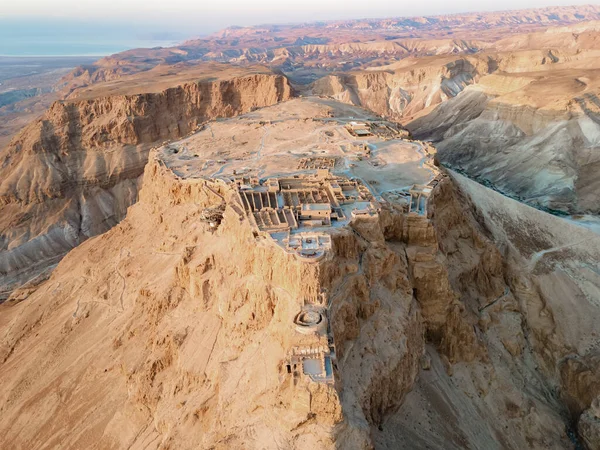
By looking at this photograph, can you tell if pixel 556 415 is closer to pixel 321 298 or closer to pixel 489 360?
pixel 489 360

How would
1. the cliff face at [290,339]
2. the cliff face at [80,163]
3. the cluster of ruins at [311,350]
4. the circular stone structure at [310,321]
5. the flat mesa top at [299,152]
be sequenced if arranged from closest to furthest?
the cluster of ruins at [311,350] → the circular stone structure at [310,321] → the cliff face at [290,339] → the flat mesa top at [299,152] → the cliff face at [80,163]

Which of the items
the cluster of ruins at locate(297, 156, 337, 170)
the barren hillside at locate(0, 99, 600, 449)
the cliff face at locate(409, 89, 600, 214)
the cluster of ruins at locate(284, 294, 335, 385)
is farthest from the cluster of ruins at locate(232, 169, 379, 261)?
the cliff face at locate(409, 89, 600, 214)

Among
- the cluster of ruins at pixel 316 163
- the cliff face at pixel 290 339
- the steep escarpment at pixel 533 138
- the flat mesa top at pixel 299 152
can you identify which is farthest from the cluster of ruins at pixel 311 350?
the steep escarpment at pixel 533 138

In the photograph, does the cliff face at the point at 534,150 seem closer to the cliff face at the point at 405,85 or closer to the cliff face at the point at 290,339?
the cliff face at the point at 290,339

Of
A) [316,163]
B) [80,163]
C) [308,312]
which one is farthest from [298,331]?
[80,163]

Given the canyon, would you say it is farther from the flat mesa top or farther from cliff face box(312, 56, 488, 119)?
cliff face box(312, 56, 488, 119)

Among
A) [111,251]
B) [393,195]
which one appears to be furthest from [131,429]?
[393,195]
